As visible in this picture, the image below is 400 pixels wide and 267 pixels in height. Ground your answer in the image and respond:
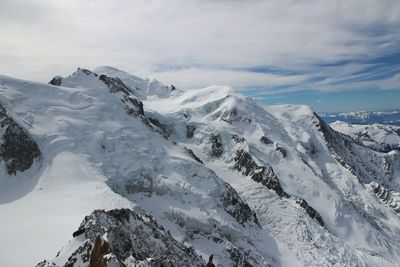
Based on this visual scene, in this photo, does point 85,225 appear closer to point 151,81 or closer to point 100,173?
point 100,173

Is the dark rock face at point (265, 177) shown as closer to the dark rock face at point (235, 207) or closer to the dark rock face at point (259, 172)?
the dark rock face at point (259, 172)

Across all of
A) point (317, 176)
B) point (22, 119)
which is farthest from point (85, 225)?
point (317, 176)

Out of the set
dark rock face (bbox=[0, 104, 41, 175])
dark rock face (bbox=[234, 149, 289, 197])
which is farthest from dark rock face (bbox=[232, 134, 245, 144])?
dark rock face (bbox=[0, 104, 41, 175])

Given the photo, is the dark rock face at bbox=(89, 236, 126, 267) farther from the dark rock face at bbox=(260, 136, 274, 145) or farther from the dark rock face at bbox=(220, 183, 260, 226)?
the dark rock face at bbox=(260, 136, 274, 145)

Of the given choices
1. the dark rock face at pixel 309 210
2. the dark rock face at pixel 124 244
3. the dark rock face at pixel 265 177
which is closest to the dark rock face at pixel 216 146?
the dark rock face at pixel 265 177

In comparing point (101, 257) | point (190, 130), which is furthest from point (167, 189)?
point (190, 130)
